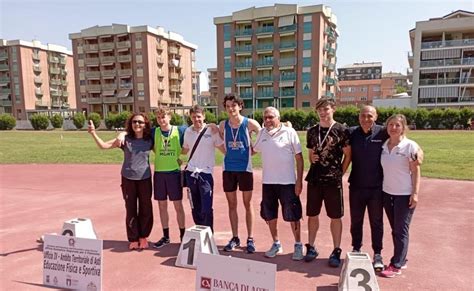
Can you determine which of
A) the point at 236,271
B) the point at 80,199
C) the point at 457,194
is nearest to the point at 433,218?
the point at 457,194

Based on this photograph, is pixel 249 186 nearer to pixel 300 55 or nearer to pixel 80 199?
pixel 80 199

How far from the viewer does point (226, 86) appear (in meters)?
61.4

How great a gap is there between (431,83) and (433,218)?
55.3m

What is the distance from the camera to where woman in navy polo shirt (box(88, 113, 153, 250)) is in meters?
4.76

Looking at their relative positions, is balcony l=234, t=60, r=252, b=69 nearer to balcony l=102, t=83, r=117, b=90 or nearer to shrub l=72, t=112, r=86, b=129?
balcony l=102, t=83, r=117, b=90

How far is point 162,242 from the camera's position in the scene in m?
5.02

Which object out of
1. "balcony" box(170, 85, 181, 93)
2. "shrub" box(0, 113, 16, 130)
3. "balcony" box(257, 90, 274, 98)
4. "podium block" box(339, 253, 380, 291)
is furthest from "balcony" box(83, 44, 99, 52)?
"podium block" box(339, 253, 380, 291)

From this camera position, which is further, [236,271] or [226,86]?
[226,86]

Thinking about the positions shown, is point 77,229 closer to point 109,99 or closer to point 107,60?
point 109,99

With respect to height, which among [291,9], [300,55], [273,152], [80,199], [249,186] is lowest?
[80,199]

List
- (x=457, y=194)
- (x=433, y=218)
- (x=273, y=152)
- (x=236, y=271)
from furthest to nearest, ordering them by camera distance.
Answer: (x=457, y=194) → (x=433, y=218) → (x=273, y=152) → (x=236, y=271)

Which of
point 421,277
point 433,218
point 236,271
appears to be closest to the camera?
point 236,271

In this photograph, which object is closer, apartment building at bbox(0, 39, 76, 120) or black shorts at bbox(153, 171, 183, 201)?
black shorts at bbox(153, 171, 183, 201)

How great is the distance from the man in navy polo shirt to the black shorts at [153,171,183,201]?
2.38 meters
